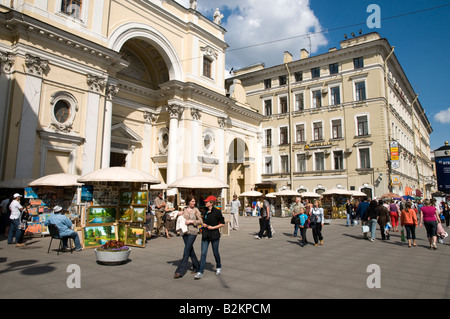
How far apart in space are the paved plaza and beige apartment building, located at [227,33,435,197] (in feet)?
72.7

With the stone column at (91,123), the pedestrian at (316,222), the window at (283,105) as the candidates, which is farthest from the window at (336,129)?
the stone column at (91,123)

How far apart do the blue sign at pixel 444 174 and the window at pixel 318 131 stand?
12234 mm

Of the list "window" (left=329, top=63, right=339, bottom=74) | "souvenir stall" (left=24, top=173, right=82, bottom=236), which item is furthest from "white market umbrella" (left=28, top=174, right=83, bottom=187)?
"window" (left=329, top=63, right=339, bottom=74)

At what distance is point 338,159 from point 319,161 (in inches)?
82.8

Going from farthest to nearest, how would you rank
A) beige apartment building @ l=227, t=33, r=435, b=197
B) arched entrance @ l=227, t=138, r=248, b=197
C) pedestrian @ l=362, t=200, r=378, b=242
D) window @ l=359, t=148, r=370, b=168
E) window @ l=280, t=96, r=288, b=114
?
1. window @ l=280, t=96, r=288, b=114
2. arched entrance @ l=227, t=138, r=248, b=197
3. window @ l=359, t=148, r=370, b=168
4. beige apartment building @ l=227, t=33, r=435, b=197
5. pedestrian @ l=362, t=200, r=378, b=242

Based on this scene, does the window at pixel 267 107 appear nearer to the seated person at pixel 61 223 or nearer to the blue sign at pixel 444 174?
the blue sign at pixel 444 174

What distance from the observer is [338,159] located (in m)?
33.7

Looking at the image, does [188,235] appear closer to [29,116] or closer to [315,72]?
[29,116]

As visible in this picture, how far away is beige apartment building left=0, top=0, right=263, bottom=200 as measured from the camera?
1548cm

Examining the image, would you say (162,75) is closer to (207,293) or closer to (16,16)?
(16,16)

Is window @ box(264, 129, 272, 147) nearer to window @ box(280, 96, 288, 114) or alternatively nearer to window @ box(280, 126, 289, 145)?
window @ box(280, 126, 289, 145)

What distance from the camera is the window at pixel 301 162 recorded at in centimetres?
3594

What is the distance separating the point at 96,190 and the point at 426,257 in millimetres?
11485

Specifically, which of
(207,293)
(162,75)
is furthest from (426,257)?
(162,75)
